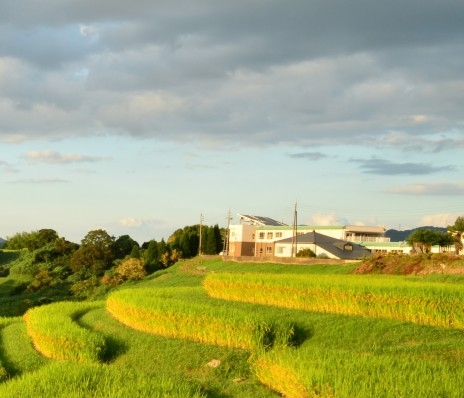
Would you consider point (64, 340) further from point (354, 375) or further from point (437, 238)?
point (437, 238)

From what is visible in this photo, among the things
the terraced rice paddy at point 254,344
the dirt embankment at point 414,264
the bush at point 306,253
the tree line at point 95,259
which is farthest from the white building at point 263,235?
the terraced rice paddy at point 254,344

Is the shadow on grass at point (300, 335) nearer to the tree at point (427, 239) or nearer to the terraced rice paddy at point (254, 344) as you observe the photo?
the terraced rice paddy at point (254, 344)

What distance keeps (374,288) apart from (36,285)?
138 feet

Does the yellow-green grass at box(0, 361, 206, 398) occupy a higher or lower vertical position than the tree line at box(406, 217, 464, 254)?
lower

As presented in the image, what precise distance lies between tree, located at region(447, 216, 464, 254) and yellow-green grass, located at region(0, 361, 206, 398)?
2053 inches

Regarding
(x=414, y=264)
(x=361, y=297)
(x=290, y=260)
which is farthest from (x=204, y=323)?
(x=290, y=260)

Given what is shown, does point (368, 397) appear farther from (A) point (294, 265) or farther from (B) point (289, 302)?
(A) point (294, 265)

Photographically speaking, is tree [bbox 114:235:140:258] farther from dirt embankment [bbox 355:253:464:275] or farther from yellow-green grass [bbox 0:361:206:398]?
yellow-green grass [bbox 0:361:206:398]

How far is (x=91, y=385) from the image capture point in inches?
416

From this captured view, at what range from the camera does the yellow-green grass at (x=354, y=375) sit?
9.59m

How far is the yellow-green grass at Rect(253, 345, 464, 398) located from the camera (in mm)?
9586

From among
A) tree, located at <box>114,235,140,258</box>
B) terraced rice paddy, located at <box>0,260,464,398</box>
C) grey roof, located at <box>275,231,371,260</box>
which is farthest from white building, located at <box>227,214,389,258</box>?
terraced rice paddy, located at <box>0,260,464,398</box>

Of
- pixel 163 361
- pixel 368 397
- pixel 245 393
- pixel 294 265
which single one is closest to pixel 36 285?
pixel 294 265

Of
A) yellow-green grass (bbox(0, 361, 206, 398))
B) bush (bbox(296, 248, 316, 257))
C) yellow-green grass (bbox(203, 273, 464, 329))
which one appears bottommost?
yellow-green grass (bbox(0, 361, 206, 398))
